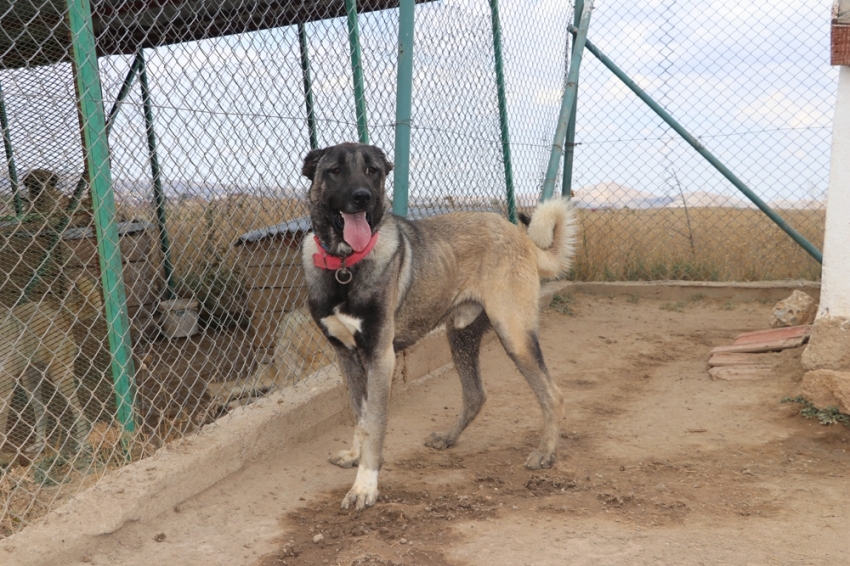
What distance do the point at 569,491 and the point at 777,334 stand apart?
9.20 ft

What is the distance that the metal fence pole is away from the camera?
6.34 metres

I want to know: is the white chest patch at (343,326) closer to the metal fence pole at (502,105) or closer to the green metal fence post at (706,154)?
the metal fence pole at (502,105)

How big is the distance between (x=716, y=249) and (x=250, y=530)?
6784mm

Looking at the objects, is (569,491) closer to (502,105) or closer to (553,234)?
(553,234)

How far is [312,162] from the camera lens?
3.43 m

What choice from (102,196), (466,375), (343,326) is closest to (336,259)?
(343,326)

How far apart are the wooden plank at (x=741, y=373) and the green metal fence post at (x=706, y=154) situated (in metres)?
2.34

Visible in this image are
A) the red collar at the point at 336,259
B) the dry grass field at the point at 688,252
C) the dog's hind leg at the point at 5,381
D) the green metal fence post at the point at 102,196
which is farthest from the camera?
the dry grass field at the point at 688,252

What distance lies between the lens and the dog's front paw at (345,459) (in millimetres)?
3801

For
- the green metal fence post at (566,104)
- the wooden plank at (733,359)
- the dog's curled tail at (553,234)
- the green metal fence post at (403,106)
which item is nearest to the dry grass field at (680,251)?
the green metal fence post at (566,104)

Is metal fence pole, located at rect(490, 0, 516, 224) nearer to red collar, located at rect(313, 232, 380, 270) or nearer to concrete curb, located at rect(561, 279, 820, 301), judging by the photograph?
concrete curb, located at rect(561, 279, 820, 301)

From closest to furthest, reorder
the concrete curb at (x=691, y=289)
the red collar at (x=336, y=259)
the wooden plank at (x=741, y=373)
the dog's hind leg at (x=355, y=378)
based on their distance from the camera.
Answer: the red collar at (x=336, y=259)
the dog's hind leg at (x=355, y=378)
the wooden plank at (x=741, y=373)
the concrete curb at (x=691, y=289)

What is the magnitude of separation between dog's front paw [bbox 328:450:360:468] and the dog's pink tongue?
1163 millimetres

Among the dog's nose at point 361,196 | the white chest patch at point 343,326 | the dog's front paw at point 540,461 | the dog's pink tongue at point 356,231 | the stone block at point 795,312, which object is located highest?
the dog's nose at point 361,196
